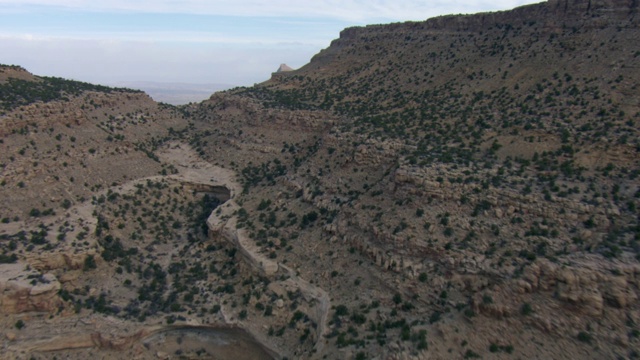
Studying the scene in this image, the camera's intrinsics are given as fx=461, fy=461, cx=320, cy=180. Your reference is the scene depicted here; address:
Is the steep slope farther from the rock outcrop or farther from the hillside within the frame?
the rock outcrop

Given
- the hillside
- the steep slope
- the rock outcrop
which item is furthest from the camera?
the rock outcrop

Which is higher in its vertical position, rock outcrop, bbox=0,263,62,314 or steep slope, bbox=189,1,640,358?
steep slope, bbox=189,1,640,358

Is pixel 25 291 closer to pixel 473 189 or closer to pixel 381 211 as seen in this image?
pixel 381 211

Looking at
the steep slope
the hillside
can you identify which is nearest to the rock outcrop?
the hillside

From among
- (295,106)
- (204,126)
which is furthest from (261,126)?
(204,126)

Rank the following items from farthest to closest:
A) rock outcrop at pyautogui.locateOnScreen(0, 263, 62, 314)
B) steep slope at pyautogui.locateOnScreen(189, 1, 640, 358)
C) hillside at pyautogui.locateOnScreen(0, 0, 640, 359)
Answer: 1. rock outcrop at pyautogui.locateOnScreen(0, 263, 62, 314)
2. hillside at pyautogui.locateOnScreen(0, 0, 640, 359)
3. steep slope at pyautogui.locateOnScreen(189, 1, 640, 358)

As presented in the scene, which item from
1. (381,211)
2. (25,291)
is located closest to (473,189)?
(381,211)

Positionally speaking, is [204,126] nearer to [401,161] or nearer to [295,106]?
[295,106]
